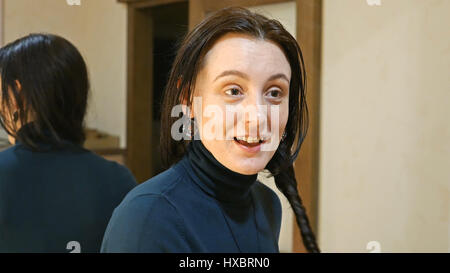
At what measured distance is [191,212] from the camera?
0.66 m

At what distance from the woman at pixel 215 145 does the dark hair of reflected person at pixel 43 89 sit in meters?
0.14

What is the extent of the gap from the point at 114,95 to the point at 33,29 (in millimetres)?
152

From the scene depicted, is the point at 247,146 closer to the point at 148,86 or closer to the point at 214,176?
the point at 214,176

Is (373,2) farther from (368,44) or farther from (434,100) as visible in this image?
(434,100)

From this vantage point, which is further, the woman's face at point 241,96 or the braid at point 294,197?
the braid at point 294,197

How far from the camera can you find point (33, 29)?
2.34ft

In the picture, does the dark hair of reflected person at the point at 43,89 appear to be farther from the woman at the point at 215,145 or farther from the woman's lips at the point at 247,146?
the woman's lips at the point at 247,146

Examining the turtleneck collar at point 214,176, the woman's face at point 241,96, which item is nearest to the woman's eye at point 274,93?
the woman's face at point 241,96

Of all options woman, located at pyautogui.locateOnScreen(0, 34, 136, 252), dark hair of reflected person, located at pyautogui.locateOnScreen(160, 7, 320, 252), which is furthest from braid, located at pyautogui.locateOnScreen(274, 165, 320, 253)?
woman, located at pyautogui.locateOnScreen(0, 34, 136, 252)

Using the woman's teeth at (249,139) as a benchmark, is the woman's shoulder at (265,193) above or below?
below

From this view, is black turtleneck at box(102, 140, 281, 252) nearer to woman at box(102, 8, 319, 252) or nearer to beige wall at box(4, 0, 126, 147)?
woman at box(102, 8, 319, 252)

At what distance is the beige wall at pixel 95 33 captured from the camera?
72cm

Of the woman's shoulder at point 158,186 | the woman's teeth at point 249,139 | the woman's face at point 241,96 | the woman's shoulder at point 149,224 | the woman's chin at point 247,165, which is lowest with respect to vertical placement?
the woman's shoulder at point 149,224

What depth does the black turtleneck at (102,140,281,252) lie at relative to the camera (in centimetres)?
64
